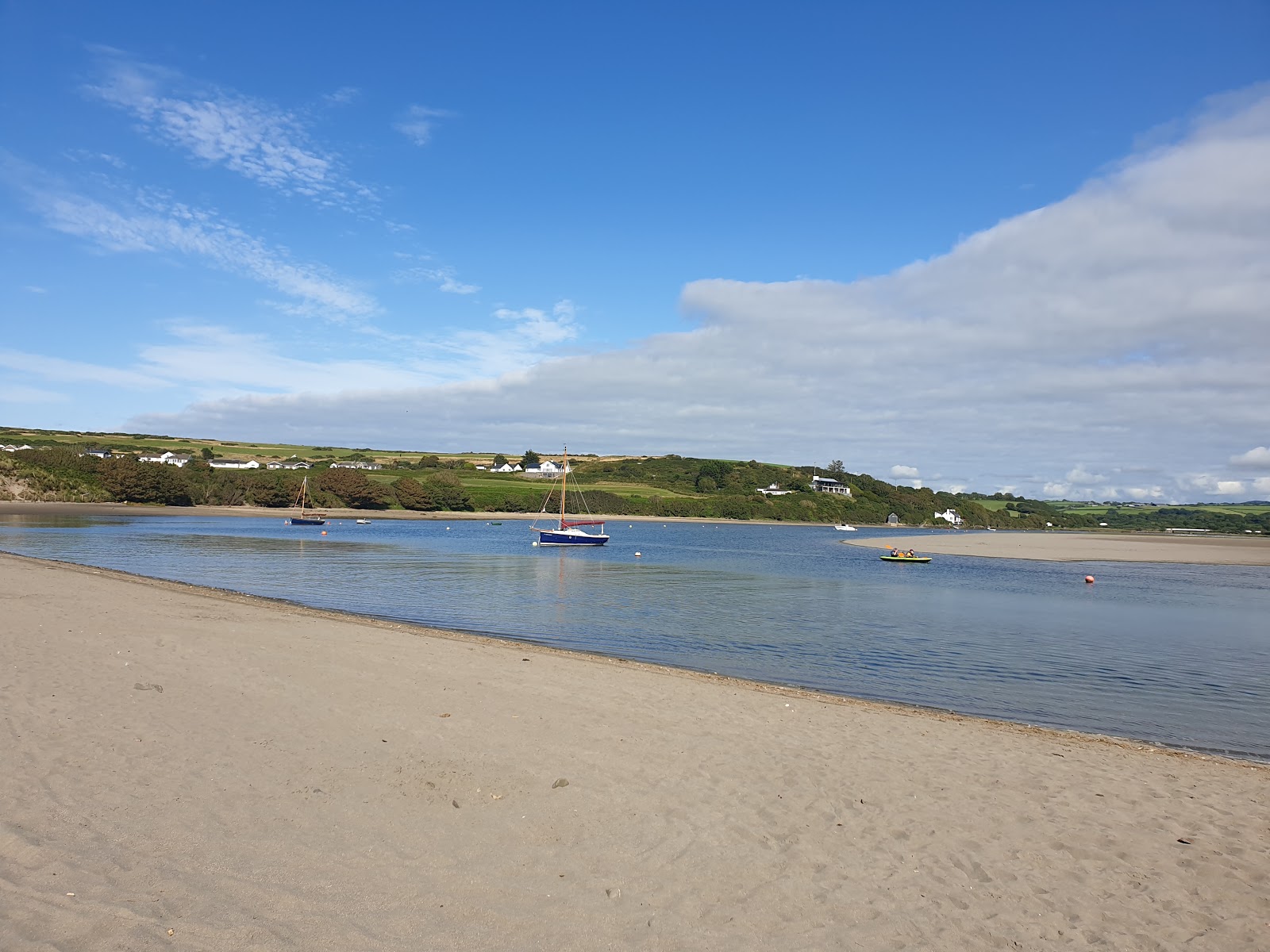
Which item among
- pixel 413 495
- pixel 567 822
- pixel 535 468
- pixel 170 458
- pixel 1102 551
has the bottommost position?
pixel 1102 551

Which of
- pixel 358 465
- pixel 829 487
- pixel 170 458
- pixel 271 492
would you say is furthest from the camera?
pixel 829 487

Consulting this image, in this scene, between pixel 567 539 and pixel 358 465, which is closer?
pixel 567 539

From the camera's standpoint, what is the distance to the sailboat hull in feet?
219

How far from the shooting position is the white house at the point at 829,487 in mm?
187125

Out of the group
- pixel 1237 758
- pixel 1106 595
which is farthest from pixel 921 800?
pixel 1106 595

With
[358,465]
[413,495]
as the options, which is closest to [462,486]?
[413,495]

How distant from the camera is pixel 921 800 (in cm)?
827

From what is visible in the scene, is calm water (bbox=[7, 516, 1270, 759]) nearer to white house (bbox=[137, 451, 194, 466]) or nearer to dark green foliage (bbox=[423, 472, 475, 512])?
dark green foliage (bbox=[423, 472, 475, 512])

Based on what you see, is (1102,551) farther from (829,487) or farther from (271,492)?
(829,487)

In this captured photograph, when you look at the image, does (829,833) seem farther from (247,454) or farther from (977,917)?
(247,454)

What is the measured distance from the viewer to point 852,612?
28.2 meters

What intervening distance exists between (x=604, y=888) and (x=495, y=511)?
398 ft

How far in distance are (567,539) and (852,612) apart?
137ft

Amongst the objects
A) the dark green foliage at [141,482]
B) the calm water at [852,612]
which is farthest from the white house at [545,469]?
the calm water at [852,612]
